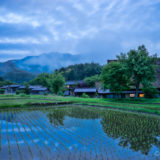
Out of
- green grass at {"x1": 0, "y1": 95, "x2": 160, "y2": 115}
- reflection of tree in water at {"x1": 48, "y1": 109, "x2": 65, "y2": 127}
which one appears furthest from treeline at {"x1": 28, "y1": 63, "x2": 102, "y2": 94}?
reflection of tree in water at {"x1": 48, "y1": 109, "x2": 65, "y2": 127}

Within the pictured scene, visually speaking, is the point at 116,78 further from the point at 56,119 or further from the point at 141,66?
the point at 56,119

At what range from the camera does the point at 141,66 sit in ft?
71.9

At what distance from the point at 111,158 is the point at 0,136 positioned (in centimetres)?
611

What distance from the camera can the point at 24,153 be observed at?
212 inches

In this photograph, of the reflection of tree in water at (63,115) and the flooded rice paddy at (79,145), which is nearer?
the flooded rice paddy at (79,145)

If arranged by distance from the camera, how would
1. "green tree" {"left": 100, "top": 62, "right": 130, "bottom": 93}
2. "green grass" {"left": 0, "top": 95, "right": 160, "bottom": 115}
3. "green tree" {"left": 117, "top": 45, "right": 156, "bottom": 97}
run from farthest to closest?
"green tree" {"left": 100, "top": 62, "right": 130, "bottom": 93} < "green tree" {"left": 117, "top": 45, "right": 156, "bottom": 97} < "green grass" {"left": 0, "top": 95, "right": 160, "bottom": 115}

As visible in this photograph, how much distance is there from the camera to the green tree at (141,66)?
2147 cm

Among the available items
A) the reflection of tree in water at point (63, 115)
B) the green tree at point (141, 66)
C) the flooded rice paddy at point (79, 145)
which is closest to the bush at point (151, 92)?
the green tree at point (141, 66)

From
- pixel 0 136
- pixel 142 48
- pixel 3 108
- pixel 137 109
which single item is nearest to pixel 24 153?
pixel 0 136

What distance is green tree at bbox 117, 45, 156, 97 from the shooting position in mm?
21469

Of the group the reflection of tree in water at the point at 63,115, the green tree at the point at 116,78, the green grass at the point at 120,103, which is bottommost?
the reflection of tree in water at the point at 63,115

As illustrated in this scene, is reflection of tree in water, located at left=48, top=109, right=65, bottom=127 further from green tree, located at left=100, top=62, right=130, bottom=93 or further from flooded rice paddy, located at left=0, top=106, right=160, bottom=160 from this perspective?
green tree, located at left=100, top=62, right=130, bottom=93

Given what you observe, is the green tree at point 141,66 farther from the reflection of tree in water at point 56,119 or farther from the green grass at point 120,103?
the reflection of tree in water at point 56,119

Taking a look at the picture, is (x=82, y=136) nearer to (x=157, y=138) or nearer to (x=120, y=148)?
(x=120, y=148)
